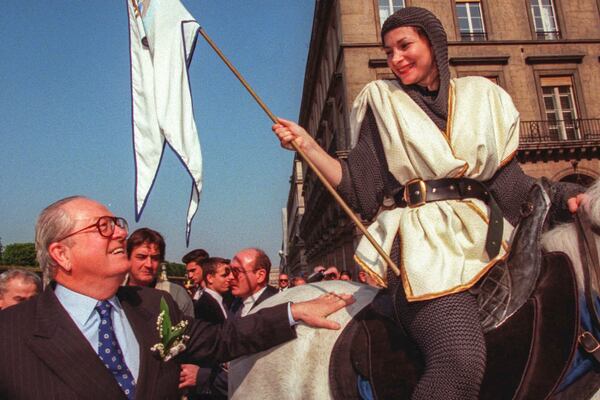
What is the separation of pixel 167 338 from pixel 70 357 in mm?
387

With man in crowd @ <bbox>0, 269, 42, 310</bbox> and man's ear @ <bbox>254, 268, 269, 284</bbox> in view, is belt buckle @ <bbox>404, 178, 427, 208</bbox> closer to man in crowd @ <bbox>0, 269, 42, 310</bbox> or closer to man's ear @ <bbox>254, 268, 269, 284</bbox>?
Result: man's ear @ <bbox>254, 268, 269, 284</bbox>

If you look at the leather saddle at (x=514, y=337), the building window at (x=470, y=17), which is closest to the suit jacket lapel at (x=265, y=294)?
the leather saddle at (x=514, y=337)

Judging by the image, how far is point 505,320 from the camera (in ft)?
6.06

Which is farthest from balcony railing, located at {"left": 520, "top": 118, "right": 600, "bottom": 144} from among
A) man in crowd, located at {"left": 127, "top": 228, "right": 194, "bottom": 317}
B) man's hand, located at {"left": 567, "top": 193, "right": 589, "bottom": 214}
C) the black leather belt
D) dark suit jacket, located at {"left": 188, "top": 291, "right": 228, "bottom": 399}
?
the black leather belt

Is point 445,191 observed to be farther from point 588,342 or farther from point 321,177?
point 588,342

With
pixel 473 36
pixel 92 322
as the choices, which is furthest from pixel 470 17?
pixel 92 322

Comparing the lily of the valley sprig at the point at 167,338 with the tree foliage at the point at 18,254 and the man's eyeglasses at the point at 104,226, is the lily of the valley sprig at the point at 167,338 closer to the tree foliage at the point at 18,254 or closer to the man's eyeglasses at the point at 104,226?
the man's eyeglasses at the point at 104,226

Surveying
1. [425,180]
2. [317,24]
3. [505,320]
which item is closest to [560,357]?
[505,320]

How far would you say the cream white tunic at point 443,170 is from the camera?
183 cm

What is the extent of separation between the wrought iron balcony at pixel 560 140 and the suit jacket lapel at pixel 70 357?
18010 millimetres

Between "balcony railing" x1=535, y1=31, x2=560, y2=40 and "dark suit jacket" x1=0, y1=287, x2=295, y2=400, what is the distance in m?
20.8

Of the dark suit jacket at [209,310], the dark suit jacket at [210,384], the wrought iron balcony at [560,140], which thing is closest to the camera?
the dark suit jacket at [210,384]

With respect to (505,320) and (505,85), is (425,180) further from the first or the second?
(505,85)

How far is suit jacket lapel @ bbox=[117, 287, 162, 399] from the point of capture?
196cm
